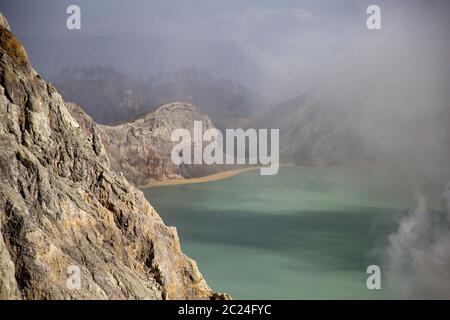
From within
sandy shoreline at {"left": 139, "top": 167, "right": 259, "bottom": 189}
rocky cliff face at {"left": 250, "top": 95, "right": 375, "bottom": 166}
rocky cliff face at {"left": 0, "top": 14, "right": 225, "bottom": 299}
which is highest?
rocky cliff face at {"left": 250, "top": 95, "right": 375, "bottom": 166}

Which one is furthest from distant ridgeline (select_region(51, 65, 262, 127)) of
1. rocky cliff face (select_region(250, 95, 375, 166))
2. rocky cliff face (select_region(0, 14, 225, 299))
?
rocky cliff face (select_region(0, 14, 225, 299))

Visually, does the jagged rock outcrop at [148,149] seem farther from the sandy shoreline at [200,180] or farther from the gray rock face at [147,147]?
the sandy shoreline at [200,180]

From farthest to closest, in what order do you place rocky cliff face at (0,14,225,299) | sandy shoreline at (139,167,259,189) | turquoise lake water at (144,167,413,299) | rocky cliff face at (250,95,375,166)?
rocky cliff face at (250,95,375,166) < sandy shoreline at (139,167,259,189) < turquoise lake water at (144,167,413,299) < rocky cliff face at (0,14,225,299)

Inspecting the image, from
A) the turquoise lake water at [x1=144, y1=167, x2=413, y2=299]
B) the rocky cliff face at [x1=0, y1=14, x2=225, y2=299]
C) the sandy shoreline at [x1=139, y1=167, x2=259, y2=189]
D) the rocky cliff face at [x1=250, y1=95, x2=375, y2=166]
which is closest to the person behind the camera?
the rocky cliff face at [x1=0, y1=14, x2=225, y2=299]

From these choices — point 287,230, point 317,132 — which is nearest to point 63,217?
point 287,230

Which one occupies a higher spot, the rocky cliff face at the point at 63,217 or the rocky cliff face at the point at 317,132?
the rocky cliff face at the point at 317,132

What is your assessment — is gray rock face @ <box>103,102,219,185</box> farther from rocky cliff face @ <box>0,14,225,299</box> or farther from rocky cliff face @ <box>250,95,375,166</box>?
rocky cliff face @ <box>0,14,225,299</box>

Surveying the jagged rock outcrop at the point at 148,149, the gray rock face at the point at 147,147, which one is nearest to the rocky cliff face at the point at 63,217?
the jagged rock outcrop at the point at 148,149
